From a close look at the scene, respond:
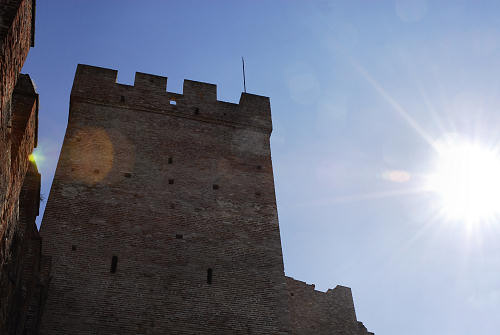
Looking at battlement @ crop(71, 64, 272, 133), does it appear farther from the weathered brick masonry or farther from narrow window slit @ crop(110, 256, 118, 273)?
the weathered brick masonry

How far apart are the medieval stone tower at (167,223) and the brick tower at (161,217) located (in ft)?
0.07

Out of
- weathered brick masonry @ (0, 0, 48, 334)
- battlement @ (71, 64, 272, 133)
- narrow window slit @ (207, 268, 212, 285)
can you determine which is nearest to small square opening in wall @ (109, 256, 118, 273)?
narrow window slit @ (207, 268, 212, 285)

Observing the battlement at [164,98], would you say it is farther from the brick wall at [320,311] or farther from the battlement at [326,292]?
the brick wall at [320,311]

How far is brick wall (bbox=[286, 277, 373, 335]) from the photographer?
37.8ft

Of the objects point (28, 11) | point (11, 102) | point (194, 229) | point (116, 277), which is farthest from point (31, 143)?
point (194, 229)

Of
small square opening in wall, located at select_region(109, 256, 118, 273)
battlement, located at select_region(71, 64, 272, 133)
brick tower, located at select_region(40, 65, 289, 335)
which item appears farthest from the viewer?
battlement, located at select_region(71, 64, 272, 133)

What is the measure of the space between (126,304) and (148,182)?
2.91 m

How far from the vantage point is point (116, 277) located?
941 centimetres

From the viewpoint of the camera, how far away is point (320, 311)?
11914 mm

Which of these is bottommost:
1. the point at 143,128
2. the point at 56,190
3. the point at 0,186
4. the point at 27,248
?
the point at 0,186

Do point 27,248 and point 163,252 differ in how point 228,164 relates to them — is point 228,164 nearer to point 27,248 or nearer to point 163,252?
point 163,252

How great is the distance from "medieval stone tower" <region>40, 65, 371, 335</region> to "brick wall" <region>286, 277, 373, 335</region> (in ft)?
0.09

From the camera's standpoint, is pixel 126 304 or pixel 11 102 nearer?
pixel 11 102

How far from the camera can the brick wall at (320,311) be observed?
37.8 ft
